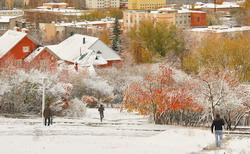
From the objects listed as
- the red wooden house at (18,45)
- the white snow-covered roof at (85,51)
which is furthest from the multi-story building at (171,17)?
the red wooden house at (18,45)

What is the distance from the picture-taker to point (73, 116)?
3120 centimetres

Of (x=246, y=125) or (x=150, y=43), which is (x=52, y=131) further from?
(x=150, y=43)

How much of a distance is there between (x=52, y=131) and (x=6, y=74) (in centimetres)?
1111

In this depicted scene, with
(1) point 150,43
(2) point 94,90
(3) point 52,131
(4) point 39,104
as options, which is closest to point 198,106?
(3) point 52,131

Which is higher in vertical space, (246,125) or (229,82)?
(229,82)

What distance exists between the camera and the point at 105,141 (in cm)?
1945

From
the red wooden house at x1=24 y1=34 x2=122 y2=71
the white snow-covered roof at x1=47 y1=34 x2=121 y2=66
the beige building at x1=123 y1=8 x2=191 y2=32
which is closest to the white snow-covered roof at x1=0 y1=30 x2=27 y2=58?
the red wooden house at x1=24 y1=34 x2=122 y2=71

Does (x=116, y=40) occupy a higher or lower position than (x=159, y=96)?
higher

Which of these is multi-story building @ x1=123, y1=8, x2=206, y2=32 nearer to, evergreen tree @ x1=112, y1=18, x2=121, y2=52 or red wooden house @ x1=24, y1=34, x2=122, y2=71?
evergreen tree @ x1=112, y1=18, x2=121, y2=52

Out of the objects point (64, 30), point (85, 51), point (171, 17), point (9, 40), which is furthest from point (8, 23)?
point (9, 40)

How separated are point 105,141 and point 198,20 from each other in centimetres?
9831

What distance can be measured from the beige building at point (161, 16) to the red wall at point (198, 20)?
A: 1.04 metres

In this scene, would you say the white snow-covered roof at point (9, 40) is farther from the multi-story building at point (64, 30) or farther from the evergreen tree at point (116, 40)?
the multi-story building at point (64, 30)

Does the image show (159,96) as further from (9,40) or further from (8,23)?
(8,23)
